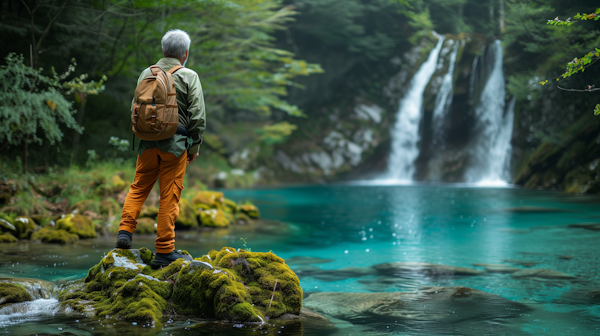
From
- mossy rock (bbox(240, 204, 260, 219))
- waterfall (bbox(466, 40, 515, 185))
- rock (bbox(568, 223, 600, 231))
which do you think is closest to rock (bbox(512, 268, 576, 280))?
rock (bbox(568, 223, 600, 231))

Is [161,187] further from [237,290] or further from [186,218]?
[186,218]

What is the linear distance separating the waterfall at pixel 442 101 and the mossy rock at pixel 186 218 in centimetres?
1744

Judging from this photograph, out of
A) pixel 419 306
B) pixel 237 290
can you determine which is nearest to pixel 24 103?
pixel 237 290

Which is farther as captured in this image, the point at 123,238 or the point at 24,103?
the point at 24,103

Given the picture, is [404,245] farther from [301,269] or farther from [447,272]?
[301,269]

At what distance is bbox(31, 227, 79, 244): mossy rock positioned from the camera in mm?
6875

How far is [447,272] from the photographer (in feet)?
19.2

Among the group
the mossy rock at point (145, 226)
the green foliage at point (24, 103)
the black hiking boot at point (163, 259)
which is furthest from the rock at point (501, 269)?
the green foliage at point (24, 103)

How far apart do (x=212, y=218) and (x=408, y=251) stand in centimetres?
446

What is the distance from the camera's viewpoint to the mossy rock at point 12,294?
11.2ft

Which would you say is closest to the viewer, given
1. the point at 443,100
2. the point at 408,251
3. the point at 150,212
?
the point at 408,251

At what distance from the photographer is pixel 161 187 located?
12.1 ft

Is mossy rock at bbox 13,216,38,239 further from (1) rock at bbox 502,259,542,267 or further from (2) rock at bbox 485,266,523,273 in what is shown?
(1) rock at bbox 502,259,542,267

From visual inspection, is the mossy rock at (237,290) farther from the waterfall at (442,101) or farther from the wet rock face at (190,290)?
the waterfall at (442,101)
